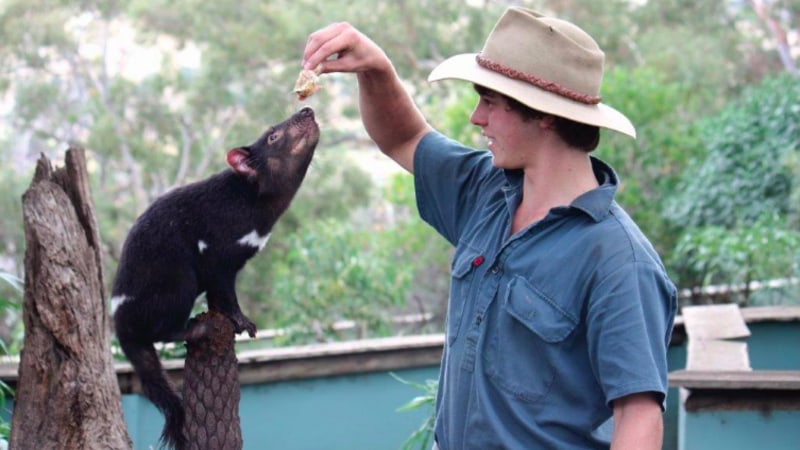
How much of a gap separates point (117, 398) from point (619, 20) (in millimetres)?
9828

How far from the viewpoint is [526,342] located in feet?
5.95

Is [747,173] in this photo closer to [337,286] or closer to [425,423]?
[337,286]

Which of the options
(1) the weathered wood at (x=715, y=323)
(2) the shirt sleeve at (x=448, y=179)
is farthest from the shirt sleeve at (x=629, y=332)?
(1) the weathered wood at (x=715, y=323)

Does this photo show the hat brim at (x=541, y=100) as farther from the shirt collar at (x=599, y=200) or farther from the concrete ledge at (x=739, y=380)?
the concrete ledge at (x=739, y=380)

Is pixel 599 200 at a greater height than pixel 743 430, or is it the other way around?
pixel 599 200

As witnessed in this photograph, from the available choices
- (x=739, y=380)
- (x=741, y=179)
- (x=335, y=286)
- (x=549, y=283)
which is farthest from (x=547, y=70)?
(x=741, y=179)

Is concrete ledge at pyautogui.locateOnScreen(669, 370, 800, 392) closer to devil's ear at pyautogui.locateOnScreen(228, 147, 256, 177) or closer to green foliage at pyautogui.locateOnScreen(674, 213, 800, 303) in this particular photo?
devil's ear at pyautogui.locateOnScreen(228, 147, 256, 177)

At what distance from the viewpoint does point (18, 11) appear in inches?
430

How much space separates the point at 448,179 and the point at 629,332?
63 cm

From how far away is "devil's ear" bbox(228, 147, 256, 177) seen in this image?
2601 millimetres

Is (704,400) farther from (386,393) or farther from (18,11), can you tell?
(18,11)

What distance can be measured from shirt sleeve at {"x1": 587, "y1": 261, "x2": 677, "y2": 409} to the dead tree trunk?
1287 mm

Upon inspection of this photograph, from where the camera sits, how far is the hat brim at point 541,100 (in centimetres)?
181

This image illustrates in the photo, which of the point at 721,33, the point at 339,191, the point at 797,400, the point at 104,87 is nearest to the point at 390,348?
the point at 797,400
